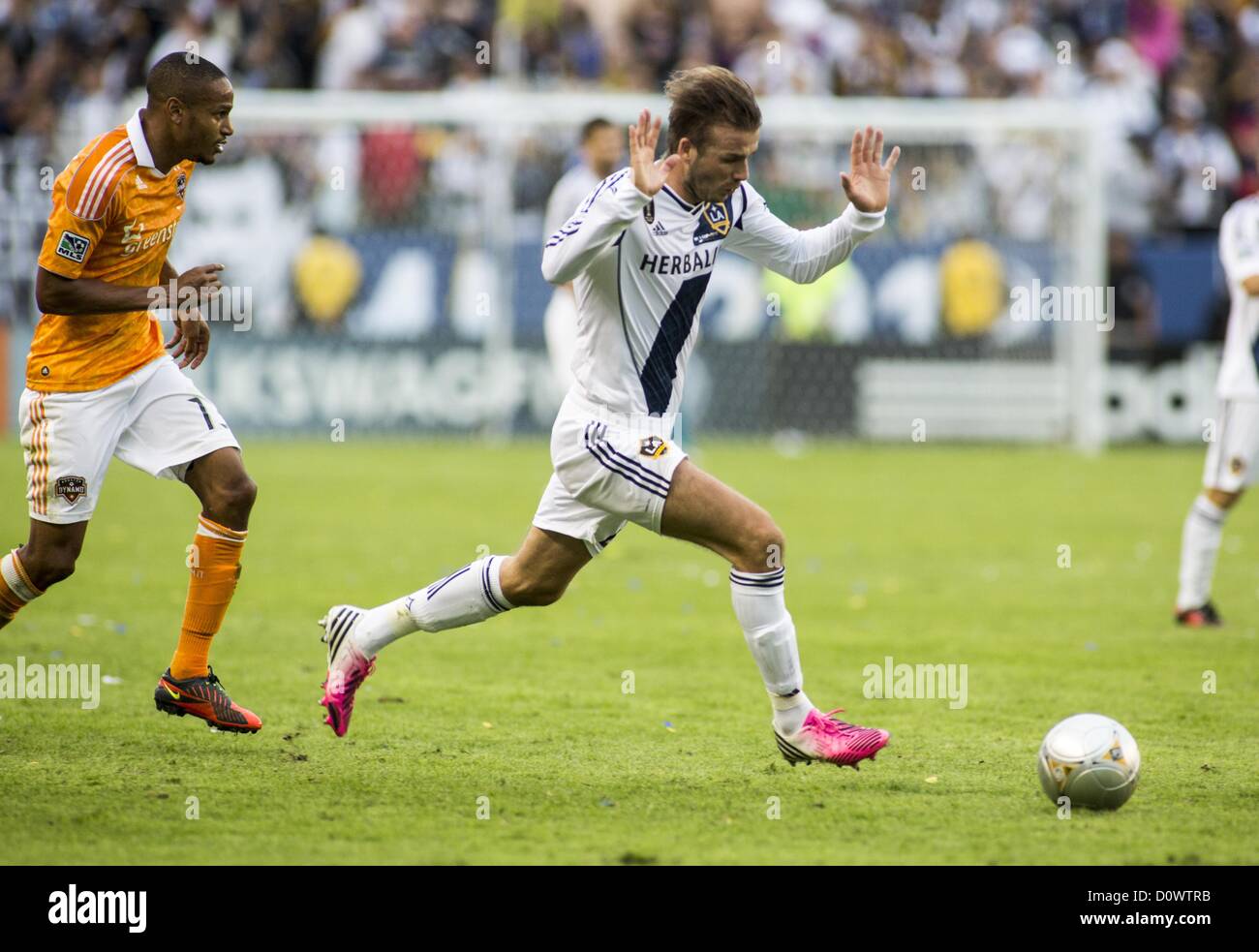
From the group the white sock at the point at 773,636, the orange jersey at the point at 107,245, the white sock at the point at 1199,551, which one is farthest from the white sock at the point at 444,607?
the white sock at the point at 1199,551

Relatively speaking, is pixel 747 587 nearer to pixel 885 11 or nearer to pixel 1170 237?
pixel 1170 237

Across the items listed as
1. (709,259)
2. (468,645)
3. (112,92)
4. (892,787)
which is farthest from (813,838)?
(112,92)

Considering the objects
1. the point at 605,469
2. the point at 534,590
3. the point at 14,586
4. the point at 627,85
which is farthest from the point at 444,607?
the point at 627,85

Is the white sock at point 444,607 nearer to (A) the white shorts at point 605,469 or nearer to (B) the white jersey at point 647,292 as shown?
(A) the white shorts at point 605,469

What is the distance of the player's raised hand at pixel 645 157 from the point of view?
5.41 metres

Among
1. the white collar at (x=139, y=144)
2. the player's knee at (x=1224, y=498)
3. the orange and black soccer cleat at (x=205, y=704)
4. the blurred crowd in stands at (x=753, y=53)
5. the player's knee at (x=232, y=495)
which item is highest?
the blurred crowd in stands at (x=753, y=53)

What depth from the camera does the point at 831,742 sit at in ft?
19.7

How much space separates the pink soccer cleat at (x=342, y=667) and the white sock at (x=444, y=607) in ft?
0.13

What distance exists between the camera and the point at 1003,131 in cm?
2069

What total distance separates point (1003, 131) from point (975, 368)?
3.10 meters

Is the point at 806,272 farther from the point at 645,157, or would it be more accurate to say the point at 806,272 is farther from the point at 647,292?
the point at 645,157

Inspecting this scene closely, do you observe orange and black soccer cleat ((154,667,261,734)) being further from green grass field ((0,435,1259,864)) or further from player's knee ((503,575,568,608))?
player's knee ((503,575,568,608))

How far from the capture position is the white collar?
6.39m

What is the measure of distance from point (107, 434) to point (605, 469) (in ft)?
6.70
